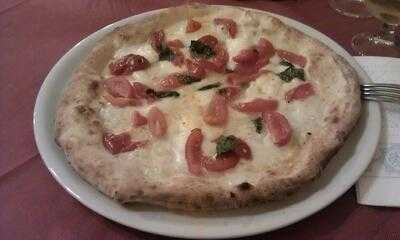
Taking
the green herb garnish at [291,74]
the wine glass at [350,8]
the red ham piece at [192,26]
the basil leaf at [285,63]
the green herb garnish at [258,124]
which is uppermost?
the red ham piece at [192,26]

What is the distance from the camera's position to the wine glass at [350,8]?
74.7 inches

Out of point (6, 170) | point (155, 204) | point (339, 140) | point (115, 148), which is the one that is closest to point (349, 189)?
point (339, 140)

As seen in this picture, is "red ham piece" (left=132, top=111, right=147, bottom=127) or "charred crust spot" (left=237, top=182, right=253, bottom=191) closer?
"charred crust spot" (left=237, top=182, right=253, bottom=191)

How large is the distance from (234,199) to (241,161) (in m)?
0.16

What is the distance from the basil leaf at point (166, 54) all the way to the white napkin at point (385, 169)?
2.19ft

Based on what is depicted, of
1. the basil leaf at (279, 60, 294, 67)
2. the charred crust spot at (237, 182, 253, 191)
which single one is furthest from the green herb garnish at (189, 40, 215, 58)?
the charred crust spot at (237, 182, 253, 191)

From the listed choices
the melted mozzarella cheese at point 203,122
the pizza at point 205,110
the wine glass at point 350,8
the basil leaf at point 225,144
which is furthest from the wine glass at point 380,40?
the basil leaf at point 225,144

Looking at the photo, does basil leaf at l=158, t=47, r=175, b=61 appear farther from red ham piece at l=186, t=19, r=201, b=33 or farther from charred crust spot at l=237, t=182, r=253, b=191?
charred crust spot at l=237, t=182, r=253, b=191

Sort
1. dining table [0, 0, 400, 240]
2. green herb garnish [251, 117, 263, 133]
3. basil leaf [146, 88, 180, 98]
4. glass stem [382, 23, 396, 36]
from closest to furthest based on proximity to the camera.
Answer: dining table [0, 0, 400, 240] → green herb garnish [251, 117, 263, 133] → basil leaf [146, 88, 180, 98] → glass stem [382, 23, 396, 36]

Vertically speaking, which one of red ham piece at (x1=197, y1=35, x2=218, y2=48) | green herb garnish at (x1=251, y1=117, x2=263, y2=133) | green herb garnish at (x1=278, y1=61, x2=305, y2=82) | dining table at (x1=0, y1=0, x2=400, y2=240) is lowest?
dining table at (x1=0, y1=0, x2=400, y2=240)

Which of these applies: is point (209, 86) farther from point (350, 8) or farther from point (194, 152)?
point (350, 8)

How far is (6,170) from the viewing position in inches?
50.3

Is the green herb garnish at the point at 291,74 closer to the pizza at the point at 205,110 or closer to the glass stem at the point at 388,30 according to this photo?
the pizza at the point at 205,110

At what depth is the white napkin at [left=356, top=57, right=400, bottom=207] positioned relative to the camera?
1175 mm
